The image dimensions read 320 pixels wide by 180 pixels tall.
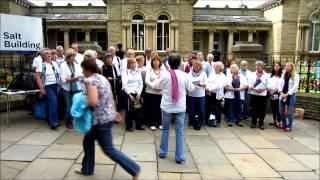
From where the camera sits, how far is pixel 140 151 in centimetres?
618

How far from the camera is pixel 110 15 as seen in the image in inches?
1136

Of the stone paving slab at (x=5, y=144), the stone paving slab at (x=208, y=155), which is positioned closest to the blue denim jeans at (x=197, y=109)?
the stone paving slab at (x=208, y=155)

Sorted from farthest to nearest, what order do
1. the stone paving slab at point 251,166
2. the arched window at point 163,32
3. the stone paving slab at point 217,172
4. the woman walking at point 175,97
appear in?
the arched window at point 163,32 < the woman walking at point 175,97 < the stone paving slab at point 251,166 < the stone paving slab at point 217,172

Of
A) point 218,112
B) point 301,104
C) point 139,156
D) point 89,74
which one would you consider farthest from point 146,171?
point 301,104

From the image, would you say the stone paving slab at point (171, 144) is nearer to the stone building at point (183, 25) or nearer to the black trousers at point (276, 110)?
the black trousers at point (276, 110)

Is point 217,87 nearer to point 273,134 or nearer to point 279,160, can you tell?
point 273,134

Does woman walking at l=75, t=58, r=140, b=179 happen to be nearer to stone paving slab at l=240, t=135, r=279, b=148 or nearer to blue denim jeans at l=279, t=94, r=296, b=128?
stone paving slab at l=240, t=135, r=279, b=148

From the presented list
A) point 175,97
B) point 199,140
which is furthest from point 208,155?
point 175,97

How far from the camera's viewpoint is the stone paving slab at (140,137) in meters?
6.82

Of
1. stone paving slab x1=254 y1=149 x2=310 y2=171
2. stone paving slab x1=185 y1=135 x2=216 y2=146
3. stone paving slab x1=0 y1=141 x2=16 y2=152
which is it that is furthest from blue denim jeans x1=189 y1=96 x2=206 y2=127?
stone paving slab x1=0 y1=141 x2=16 y2=152

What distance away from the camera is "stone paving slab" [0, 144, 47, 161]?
5.54 meters

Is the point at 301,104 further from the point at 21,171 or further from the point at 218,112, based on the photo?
the point at 21,171

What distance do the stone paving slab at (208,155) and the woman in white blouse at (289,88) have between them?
263 centimetres

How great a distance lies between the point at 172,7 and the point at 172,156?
24619 mm
